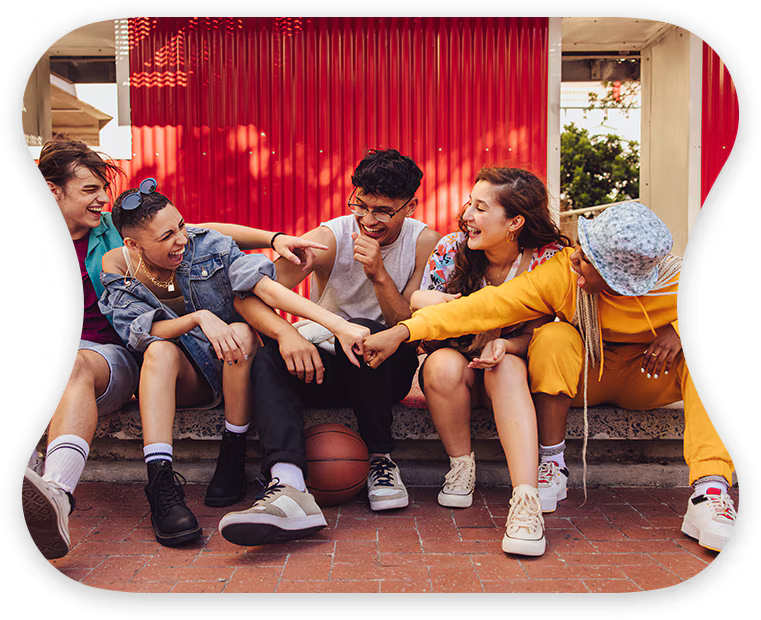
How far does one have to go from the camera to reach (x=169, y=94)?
5953 millimetres

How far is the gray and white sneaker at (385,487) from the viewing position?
2611mm

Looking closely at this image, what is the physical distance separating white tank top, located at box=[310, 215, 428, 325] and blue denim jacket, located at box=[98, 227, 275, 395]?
459 millimetres

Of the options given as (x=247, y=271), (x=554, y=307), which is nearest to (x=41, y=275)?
(x=247, y=271)

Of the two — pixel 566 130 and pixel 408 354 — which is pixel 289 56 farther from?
pixel 566 130

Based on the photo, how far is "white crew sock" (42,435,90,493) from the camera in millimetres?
2137

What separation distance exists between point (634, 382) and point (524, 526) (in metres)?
0.91

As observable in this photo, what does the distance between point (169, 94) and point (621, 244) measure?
509cm

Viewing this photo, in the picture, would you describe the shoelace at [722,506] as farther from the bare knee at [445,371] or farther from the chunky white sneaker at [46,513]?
the chunky white sneaker at [46,513]

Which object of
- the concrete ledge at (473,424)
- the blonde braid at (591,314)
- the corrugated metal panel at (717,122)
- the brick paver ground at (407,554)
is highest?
the corrugated metal panel at (717,122)

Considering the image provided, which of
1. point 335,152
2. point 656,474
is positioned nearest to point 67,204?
point 656,474

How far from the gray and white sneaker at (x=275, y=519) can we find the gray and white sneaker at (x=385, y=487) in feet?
1.19

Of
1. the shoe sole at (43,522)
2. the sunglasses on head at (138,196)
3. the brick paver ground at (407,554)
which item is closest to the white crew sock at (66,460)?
the shoe sole at (43,522)

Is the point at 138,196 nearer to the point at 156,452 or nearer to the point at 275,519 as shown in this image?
the point at 156,452

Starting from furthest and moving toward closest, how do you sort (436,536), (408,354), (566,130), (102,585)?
(566,130) < (408,354) < (436,536) < (102,585)
